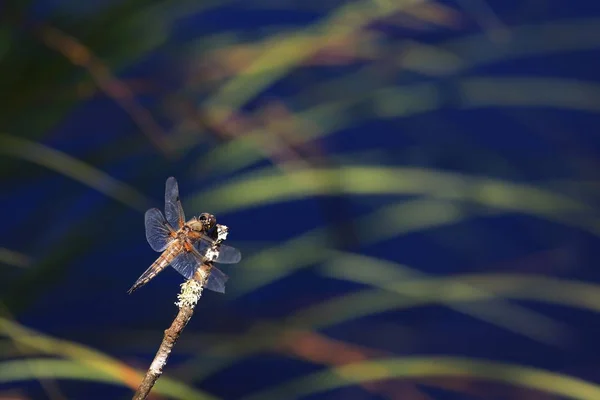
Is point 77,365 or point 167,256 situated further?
point 77,365

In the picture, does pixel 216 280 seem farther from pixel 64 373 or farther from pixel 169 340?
pixel 64 373

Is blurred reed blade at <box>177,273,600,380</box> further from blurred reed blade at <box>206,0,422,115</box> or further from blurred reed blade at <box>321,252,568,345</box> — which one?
blurred reed blade at <box>206,0,422,115</box>

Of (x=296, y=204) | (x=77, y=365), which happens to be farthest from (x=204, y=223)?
(x=296, y=204)

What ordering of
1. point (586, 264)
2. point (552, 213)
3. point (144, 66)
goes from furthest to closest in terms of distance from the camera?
point (586, 264), point (144, 66), point (552, 213)

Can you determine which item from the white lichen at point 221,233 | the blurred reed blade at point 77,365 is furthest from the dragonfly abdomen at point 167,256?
the blurred reed blade at point 77,365

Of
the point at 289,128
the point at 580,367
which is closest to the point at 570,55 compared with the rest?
the point at 580,367

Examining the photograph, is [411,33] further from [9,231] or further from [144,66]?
[9,231]
